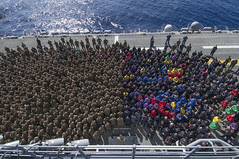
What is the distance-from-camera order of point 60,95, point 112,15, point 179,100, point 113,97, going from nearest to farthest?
point 113,97 < point 179,100 < point 60,95 < point 112,15

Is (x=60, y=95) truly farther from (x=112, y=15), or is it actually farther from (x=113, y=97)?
(x=112, y=15)

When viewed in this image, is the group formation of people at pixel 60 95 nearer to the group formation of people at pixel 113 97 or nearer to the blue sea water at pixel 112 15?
the group formation of people at pixel 113 97

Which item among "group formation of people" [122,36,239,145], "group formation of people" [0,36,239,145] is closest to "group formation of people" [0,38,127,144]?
"group formation of people" [0,36,239,145]

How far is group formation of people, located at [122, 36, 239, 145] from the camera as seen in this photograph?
13.9 metres

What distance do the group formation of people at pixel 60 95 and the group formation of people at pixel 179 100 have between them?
1860 mm

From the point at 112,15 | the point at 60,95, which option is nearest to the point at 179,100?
the point at 60,95

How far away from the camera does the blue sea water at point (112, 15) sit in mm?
50094

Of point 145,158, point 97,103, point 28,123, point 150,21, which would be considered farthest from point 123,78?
point 150,21

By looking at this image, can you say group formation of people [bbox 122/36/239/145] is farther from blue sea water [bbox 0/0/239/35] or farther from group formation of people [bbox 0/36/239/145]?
blue sea water [bbox 0/0/239/35]

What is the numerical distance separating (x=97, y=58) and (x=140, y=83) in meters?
7.98

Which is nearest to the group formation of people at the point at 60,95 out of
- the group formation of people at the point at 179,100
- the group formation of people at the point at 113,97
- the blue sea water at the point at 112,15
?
the group formation of people at the point at 113,97

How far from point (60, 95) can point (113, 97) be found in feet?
18.4

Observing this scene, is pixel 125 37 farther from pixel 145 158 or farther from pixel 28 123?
pixel 145 158

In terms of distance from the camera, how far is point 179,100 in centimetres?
1633
